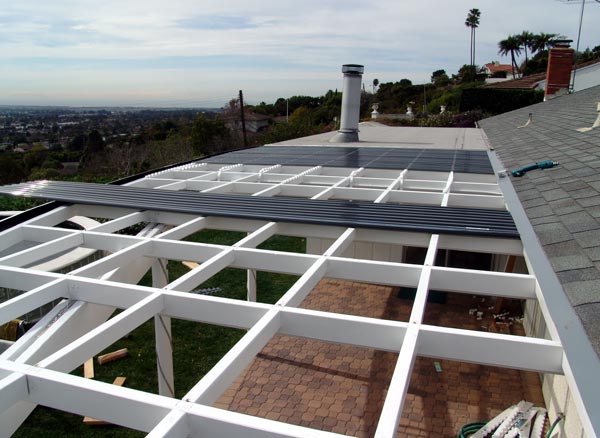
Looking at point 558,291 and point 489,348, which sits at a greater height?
point 558,291

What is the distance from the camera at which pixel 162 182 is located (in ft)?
28.4

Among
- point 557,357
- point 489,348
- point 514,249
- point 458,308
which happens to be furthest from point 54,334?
point 458,308

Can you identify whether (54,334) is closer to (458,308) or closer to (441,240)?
(441,240)

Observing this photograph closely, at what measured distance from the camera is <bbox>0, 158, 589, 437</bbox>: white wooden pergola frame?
242 cm

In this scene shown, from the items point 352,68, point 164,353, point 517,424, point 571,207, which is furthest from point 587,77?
point 164,353

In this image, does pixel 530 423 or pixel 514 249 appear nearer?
pixel 514 249

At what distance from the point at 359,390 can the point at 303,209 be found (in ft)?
11.4

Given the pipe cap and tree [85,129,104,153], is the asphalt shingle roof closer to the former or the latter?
Answer: the pipe cap

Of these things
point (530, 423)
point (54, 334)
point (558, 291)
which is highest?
point (558, 291)

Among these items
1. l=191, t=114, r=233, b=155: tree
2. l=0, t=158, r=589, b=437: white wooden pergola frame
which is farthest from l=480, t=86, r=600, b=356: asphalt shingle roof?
l=191, t=114, r=233, b=155: tree

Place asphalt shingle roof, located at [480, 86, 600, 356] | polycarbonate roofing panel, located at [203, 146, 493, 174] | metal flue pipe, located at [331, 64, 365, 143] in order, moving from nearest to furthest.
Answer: asphalt shingle roof, located at [480, 86, 600, 356] → polycarbonate roofing panel, located at [203, 146, 493, 174] → metal flue pipe, located at [331, 64, 365, 143]

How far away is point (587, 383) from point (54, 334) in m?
3.46

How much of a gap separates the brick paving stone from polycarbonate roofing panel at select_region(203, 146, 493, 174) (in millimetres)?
3436

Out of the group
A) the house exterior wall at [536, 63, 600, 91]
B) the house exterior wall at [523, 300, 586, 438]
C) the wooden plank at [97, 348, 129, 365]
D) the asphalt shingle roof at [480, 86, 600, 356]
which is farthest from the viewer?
the house exterior wall at [536, 63, 600, 91]
